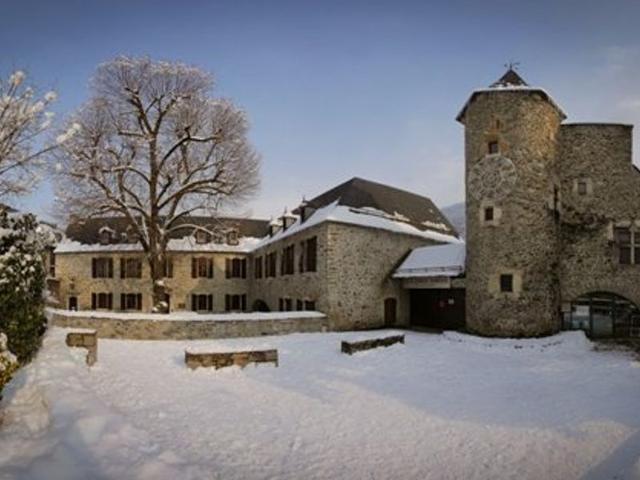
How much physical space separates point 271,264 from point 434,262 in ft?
36.8

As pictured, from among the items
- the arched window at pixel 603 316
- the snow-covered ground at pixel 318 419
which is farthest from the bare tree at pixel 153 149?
the arched window at pixel 603 316

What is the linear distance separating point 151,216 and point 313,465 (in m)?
16.3

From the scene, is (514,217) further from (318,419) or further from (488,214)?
(318,419)

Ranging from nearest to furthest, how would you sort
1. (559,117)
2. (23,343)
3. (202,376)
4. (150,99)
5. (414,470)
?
(414,470) → (23,343) → (202,376) → (559,117) → (150,99)

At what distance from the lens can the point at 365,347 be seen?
45.6 ft

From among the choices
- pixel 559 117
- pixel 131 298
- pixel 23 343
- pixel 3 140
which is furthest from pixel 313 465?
pixel 131 298

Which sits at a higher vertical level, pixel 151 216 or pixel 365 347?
pixel 151 216

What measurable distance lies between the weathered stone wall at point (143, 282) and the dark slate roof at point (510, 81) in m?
21.8

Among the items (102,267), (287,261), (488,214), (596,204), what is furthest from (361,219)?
(102,267)

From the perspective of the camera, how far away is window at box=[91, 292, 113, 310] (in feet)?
107

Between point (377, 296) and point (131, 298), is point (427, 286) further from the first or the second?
point (131, 298)

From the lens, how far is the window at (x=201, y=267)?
32.8 metres

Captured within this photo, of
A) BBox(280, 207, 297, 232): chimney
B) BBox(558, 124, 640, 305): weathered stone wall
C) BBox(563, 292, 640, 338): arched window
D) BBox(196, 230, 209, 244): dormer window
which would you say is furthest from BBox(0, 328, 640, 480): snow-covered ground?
BBox(196, 230, 209, 244): dormer window

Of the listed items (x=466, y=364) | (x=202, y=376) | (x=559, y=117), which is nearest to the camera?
(x=202, y=376)
